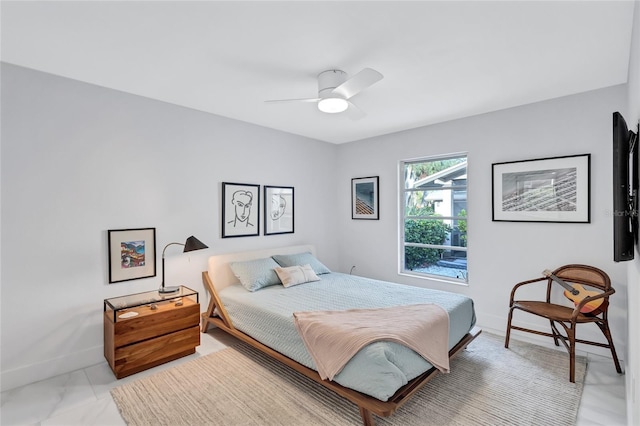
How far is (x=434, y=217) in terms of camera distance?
4.36 m

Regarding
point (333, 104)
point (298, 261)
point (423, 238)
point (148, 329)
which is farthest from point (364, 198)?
point (148, 329)

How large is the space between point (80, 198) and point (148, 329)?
1.35 meters

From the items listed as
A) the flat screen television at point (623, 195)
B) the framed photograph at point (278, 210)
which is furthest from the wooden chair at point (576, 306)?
the framed photograph at point (278, 210)

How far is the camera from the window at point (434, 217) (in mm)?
4117

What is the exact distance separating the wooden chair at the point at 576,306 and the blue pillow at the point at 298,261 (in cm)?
227

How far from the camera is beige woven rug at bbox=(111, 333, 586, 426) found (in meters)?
2.12

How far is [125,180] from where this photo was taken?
3086 mm

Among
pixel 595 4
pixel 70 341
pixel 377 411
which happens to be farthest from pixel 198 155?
pixel 595 4

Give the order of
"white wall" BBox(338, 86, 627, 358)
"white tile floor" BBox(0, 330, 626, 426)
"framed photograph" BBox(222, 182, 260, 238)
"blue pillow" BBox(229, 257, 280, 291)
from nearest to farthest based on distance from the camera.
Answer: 1. "white tile floor" BBox(0, 330, 626, 426)
2. "white wall" BBox(338, 86, 627, 358)
3. "blue pillow" BBox(229, 257, 280, 291)
4. "framed photograph" BBox(222, 182, 260, 238)

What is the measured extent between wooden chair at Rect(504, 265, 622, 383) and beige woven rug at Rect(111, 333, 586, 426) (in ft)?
0.90

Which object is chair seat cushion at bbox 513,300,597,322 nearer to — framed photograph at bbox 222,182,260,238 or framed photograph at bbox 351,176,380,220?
framed photograph at bbox 351,176,380,220

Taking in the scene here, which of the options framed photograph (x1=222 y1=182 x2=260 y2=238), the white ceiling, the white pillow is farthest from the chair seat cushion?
framed photograph (x1=222 y1=182 x2=260 y2=238)

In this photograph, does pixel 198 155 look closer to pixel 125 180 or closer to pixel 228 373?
pixel 125 180

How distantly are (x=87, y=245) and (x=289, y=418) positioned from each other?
7.74 ft
